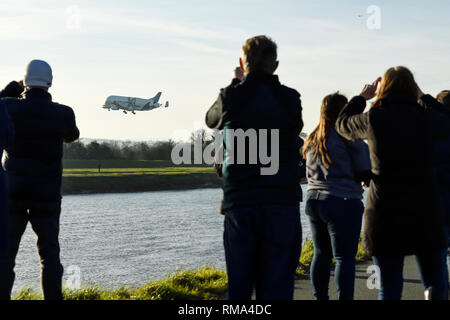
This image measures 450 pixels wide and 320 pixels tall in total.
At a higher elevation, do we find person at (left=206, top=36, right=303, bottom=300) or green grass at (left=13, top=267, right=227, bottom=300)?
person at (left=206, top=36, right=303, bottom=300)

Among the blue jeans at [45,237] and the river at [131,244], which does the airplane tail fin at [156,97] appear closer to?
the river at [131,244]

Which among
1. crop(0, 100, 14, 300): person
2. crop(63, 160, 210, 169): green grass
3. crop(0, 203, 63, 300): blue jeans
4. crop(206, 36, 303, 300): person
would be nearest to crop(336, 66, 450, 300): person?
crop(206, 36, 303, 300): person

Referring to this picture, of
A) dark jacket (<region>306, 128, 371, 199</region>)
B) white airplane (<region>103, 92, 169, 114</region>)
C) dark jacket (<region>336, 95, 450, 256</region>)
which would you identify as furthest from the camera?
white airplane (<region>103, 92, 169, 114</region>)

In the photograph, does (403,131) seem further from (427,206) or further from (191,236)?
(191,236)

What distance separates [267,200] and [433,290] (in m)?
1.16

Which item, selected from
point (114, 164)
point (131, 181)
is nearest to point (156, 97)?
point (114, 164)

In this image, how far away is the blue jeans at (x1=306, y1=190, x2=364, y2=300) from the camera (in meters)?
4.09

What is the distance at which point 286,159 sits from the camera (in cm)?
301

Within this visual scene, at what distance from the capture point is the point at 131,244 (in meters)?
22.1

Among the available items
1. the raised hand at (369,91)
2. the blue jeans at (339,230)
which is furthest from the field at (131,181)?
the raised hand at (369,91)

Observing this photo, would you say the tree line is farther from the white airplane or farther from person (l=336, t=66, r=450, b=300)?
person (l=336, t=66, r=450, b=300)

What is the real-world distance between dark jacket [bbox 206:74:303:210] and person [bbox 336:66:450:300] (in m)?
0.49

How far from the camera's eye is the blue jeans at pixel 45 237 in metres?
3.96
